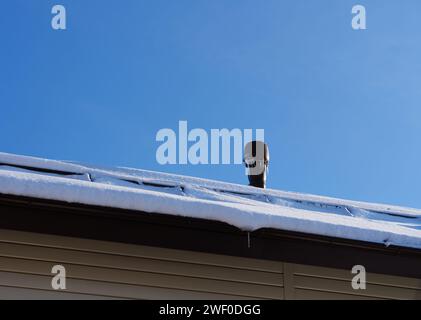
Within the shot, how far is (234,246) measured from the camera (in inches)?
162

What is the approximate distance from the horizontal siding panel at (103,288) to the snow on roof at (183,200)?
57 cm

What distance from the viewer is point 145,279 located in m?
4.21

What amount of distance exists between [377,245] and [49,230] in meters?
1.88

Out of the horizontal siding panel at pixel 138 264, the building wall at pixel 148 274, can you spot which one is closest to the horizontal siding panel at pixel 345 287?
the building wall at pixel 148 274

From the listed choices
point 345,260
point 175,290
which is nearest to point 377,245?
point 345,260

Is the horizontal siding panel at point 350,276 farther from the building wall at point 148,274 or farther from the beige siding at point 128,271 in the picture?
the beige siding at point 128,271

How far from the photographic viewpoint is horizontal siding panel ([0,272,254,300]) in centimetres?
398

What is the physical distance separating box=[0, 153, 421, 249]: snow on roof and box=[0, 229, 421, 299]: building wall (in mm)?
384

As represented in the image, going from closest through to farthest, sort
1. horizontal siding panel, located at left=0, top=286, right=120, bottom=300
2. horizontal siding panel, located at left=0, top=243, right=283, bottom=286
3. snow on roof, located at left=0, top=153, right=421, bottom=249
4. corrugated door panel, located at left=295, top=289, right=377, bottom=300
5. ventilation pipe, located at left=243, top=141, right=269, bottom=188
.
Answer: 1. snow on roof, located at left=0, top=153, right=421, bottom=249
2. horizontal siding panel, located at left=0, top=286, right=120, bottom=300
3. horizontal siding panel, located at left=0, top=243, right=283, bottom=286
4. corrugated door panel, located at left=295, top=289, right=377, bottom=300
5. ventilation pipe, located at left=243, top=141, right=269, bottom=188

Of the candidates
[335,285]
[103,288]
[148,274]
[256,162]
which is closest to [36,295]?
[103,288]

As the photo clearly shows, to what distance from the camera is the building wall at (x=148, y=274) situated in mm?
4020

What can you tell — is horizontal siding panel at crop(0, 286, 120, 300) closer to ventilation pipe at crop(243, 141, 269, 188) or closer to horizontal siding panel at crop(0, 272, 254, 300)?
horizontal siding panel at crop(0, 272, 254, 300)

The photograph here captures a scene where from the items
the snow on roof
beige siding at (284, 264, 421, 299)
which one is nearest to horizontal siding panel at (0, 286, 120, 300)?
the snow on roof
